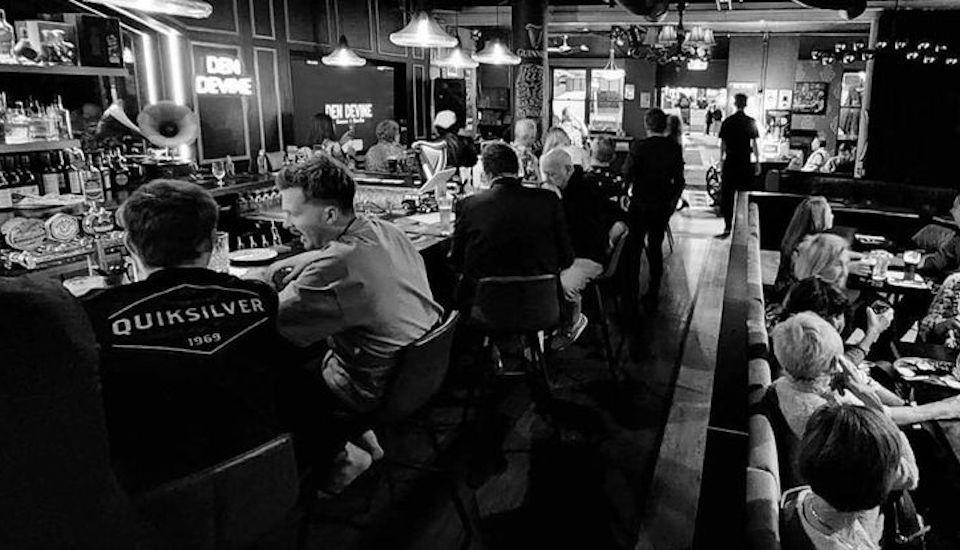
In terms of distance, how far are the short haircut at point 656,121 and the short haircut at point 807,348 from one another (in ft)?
12.8

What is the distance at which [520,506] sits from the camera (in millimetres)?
2986

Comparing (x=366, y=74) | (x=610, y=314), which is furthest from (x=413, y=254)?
(x=366, y=74)

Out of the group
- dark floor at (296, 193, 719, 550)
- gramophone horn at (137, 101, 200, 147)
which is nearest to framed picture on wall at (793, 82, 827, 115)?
dark floor at (296, 193, 719, 550)

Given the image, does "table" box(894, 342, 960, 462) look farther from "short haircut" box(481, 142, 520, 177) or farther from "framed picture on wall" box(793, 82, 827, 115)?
"framed picture on wall" box(793, 82, 827, 115)

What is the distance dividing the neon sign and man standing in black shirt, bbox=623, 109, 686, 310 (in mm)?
4585

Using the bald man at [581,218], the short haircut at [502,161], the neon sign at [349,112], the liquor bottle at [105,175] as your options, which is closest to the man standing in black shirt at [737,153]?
the neon sign at [349,112]

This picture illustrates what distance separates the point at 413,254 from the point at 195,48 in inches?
205

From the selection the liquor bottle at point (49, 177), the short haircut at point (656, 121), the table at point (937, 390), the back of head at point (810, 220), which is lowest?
the table at point (937, 390)

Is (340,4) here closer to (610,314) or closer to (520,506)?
(610,314)

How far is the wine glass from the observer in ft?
19.2

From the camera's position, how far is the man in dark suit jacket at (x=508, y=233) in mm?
3430

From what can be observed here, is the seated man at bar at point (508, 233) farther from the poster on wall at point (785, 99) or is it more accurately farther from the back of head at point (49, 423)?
the poster on wall at point (785, 99)

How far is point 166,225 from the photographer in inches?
72.0

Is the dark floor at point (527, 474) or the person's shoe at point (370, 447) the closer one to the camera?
the dark floor at point (527, 474)
